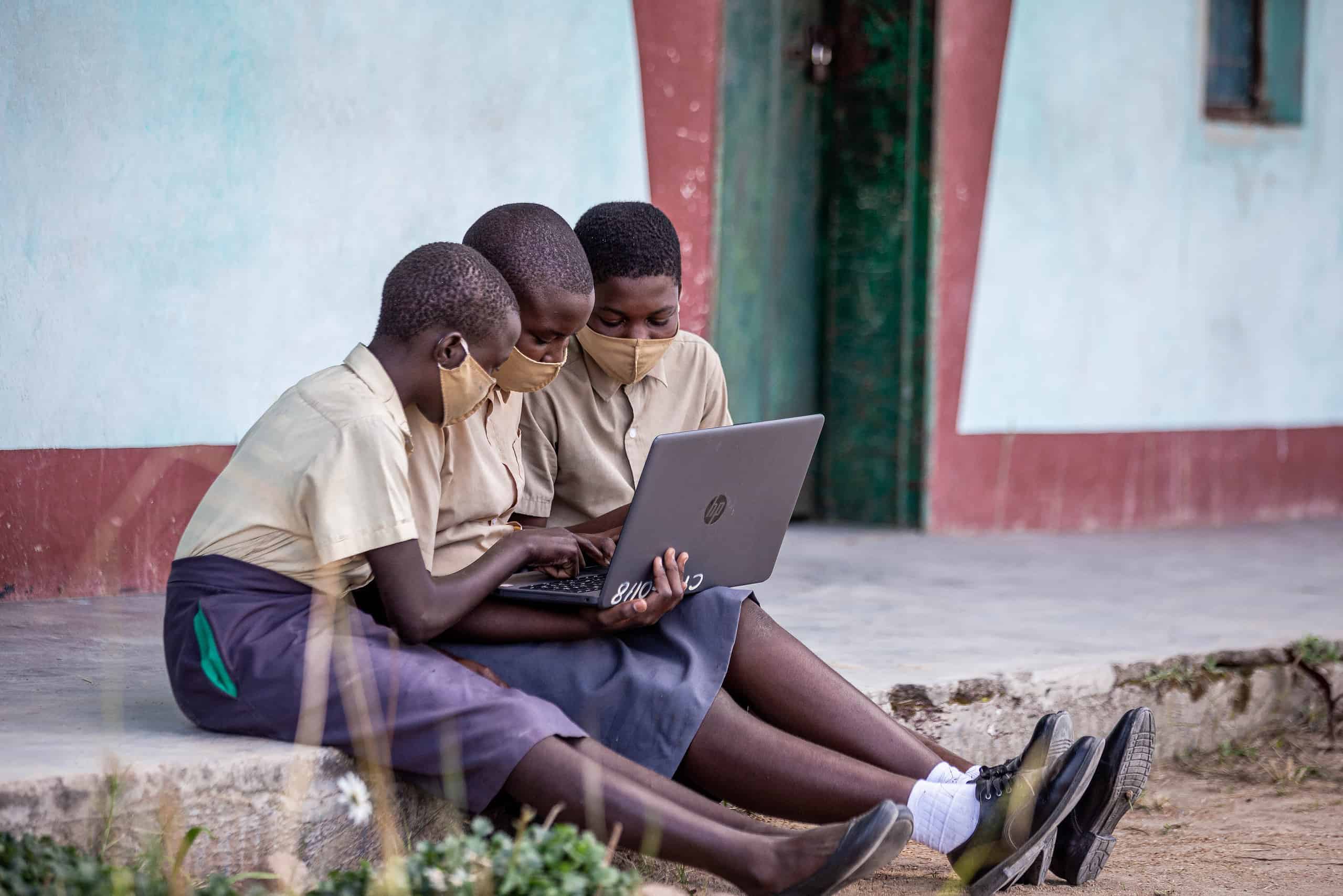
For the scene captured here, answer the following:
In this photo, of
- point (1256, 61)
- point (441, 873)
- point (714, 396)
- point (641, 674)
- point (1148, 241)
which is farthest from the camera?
point (1256, 61)

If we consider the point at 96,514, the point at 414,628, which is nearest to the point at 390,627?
the point at 414,628

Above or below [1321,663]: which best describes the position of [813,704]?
above

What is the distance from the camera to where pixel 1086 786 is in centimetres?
248

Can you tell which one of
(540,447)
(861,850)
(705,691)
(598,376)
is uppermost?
(598,376)

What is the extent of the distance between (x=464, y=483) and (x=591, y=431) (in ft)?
1.38

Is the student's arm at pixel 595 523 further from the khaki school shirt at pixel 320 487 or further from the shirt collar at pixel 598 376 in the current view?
the khaki school shirt at pixel 320 487

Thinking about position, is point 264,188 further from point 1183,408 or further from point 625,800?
point 1183,408

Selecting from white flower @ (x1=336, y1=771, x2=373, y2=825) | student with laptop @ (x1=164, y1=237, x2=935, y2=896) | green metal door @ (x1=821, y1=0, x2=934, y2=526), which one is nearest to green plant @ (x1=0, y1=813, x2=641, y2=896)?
white flower @ (x1=336, y1=771, x2=373, y2=825)

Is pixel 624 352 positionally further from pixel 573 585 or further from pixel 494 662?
pixel 494 662

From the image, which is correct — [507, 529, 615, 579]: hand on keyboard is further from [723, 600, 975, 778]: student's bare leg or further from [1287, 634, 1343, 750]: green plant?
[1287, 634, 1343, 750]: green plant

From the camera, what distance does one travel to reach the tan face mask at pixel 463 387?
7.65 feet

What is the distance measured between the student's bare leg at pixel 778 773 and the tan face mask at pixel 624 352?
2.33 ft

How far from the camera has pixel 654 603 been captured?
2.44 m

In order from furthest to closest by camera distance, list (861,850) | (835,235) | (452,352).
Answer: (835,235)
(452,352)
(861,850)
